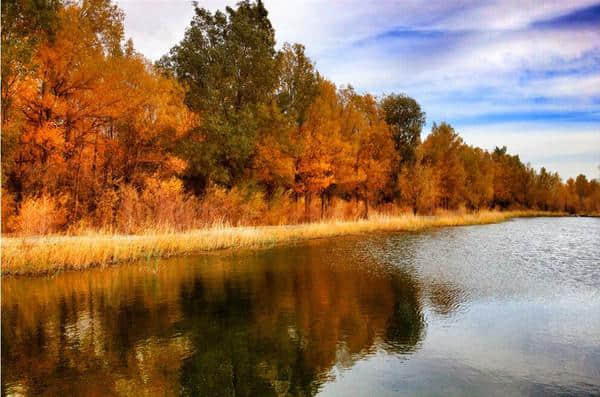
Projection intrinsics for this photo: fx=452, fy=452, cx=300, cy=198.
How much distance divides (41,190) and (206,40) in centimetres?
1350

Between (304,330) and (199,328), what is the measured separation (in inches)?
85.0

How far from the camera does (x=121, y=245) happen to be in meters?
17.2

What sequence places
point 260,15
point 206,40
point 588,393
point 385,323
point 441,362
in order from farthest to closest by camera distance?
point 260,15 → point 206,40 → point 385,323 → point 441,362 → point 588,393

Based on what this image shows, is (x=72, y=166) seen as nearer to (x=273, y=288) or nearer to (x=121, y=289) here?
(x=121, y=289)

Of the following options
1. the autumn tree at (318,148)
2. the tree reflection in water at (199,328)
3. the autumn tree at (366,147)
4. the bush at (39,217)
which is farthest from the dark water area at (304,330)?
the autumn tree at (366,147)

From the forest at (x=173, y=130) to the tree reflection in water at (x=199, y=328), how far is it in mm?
7948

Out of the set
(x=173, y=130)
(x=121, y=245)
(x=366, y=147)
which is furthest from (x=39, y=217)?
(x=366, y=147)

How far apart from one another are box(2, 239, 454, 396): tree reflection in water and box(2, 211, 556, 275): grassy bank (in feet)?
2.99

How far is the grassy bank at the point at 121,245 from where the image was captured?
1462 cm

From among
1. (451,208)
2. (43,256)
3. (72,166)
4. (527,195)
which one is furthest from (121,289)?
(527,195)

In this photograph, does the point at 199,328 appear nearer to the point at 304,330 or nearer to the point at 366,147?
the point at 304,330

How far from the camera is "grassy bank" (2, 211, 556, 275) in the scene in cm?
1462

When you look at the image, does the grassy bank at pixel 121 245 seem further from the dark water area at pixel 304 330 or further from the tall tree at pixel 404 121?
the tall tree at pixel 404 121

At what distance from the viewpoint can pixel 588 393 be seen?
609 cm
